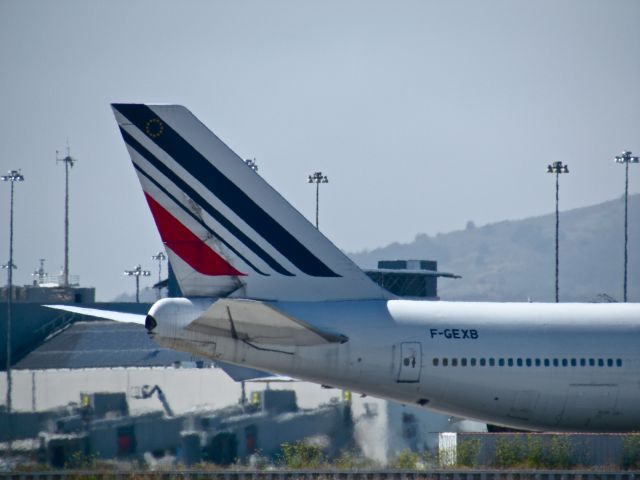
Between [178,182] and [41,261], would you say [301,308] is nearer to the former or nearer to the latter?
[178,182]

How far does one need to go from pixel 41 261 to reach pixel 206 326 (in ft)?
460

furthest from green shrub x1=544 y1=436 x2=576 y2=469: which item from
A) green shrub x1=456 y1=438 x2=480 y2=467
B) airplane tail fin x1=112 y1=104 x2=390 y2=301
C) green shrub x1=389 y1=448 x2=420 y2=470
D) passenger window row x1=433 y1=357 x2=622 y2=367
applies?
airplane tail fin x1=112 y1=104 x2=390 y2=301

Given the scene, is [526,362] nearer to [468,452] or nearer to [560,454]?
[560,454]

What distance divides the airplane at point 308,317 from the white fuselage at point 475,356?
38 millimetres

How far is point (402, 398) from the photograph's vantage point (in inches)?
1228

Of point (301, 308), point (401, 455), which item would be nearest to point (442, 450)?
point (401, 455)

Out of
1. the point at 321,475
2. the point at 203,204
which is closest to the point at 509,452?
the point at 321,475

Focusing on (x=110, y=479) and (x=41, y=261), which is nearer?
(x=110, y=479)

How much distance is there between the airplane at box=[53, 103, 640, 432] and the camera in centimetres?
3014

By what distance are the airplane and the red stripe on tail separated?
0.09 ft

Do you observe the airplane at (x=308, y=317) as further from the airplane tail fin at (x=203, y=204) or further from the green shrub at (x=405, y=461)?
the green shrub at (x=405, y=461)

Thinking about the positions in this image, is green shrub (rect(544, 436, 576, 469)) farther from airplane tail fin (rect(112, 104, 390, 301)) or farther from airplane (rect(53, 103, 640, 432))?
airplane tail fin (rect(112, 104, 390, 301))

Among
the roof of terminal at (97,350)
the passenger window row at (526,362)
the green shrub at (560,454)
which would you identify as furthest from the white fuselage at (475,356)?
the roof of terminal at (97,350)

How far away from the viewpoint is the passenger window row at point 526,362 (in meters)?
31.2
